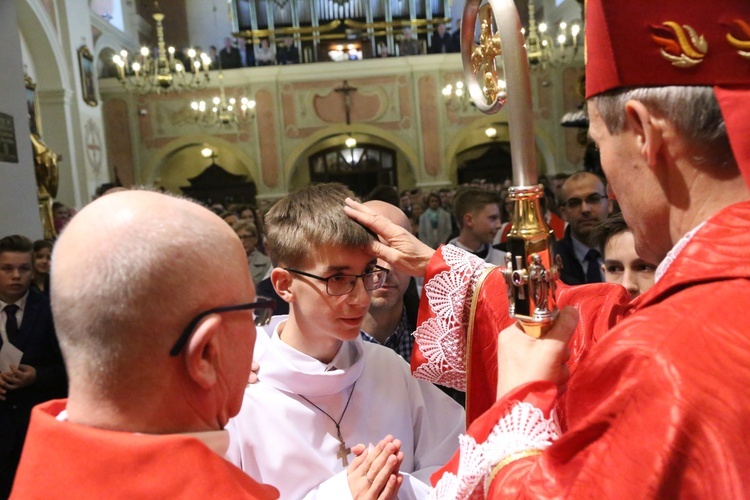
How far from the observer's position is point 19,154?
5.59 meters

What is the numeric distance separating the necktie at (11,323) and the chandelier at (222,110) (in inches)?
440

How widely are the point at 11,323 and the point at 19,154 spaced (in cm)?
211

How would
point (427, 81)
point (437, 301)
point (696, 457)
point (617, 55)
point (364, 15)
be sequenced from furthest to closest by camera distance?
point (364, 15) → point (427, 81) → point (437, 301) → point (617, 55) → point (696, 457)

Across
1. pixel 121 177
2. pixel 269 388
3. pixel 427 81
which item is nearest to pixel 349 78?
pixel 427 81

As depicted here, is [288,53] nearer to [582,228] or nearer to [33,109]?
[33,109]

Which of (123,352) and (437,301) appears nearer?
(123,352)

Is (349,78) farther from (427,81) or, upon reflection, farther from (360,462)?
(360,462)

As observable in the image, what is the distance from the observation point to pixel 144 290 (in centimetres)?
101

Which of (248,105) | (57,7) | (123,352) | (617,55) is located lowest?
(123,352)

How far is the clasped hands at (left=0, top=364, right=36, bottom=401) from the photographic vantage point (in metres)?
3.69

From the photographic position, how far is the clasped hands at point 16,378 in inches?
145

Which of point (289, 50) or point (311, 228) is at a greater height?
point (289, 50)

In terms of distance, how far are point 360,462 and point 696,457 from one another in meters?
0.83

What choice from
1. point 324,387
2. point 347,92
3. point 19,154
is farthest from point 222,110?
point 324,387
